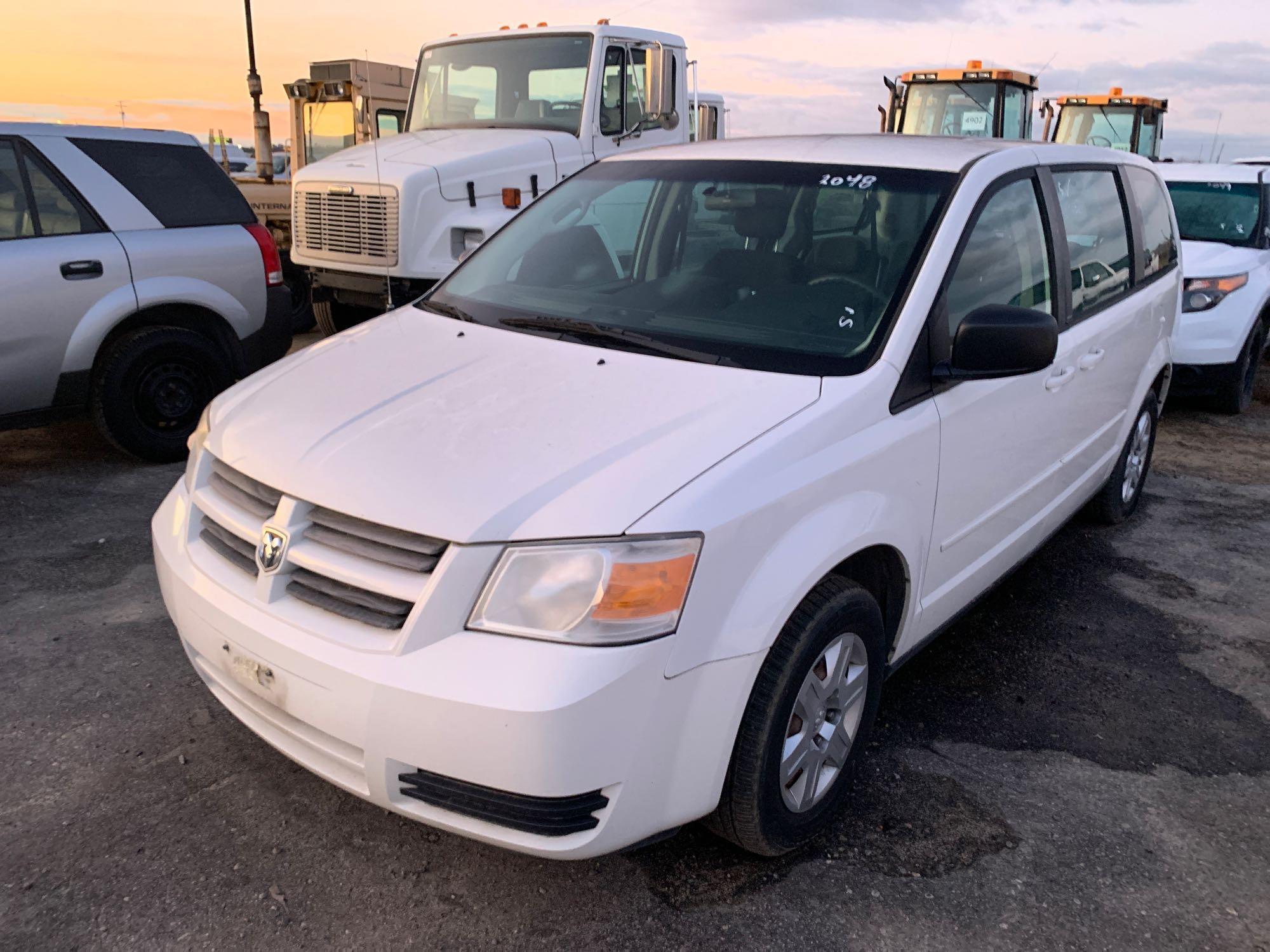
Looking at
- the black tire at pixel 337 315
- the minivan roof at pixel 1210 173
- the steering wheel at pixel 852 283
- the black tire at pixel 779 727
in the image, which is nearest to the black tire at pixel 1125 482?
the steering wheel at pixel 852 283

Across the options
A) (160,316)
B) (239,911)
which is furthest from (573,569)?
(160,316)

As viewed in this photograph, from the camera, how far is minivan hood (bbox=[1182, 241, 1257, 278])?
755 centimetres

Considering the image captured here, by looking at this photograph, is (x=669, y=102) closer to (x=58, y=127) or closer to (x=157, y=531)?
(x=58, y=127)

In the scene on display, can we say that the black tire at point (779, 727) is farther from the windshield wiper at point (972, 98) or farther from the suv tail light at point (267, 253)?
the windshield wiper at point (972, 98)

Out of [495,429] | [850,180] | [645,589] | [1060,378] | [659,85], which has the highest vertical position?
[659,85]

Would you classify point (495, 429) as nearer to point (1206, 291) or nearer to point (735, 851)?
point (735, 851)

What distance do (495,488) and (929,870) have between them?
1479 mm

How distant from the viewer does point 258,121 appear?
16.4 m

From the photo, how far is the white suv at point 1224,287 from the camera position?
7.49 meters

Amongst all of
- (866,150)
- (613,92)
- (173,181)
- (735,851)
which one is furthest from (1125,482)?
(173,181)

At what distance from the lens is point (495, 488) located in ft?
7.35

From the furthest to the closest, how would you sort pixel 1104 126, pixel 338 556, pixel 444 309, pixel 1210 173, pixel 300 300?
pixel 1104 126 → pixel 300 300 → pixel 1210 173 → pixel 444 309 → pixel 338 556

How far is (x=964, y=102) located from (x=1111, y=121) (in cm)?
328

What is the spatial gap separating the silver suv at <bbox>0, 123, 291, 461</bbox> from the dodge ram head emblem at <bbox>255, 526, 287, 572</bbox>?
350 cm
